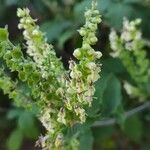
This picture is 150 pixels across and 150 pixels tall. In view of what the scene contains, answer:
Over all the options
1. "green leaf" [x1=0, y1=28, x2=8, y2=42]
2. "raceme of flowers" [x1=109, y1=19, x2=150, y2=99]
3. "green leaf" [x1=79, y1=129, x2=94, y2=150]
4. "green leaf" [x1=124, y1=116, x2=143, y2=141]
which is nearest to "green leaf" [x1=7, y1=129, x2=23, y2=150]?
"green leaf" [x1=124, y1=116, x2=143, y2=141]

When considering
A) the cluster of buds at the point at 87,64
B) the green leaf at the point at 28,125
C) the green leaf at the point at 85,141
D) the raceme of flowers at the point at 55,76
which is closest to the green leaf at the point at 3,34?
the raceme of flowers at the point at 55,76

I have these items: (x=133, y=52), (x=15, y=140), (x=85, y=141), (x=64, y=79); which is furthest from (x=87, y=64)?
(x=15, y=140)

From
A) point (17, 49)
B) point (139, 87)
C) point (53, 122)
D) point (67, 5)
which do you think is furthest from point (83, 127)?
point (67, 5)

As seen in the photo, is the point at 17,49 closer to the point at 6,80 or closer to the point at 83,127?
the point at 6,80

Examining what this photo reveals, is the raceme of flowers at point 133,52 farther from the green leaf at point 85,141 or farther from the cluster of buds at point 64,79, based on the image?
the cluster of buds at point 64,79

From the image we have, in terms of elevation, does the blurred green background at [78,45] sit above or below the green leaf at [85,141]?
above

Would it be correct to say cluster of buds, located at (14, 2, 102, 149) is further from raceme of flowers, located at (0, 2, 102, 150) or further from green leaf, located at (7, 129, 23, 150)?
green leaf, located at (7, 129, 23, 150)
